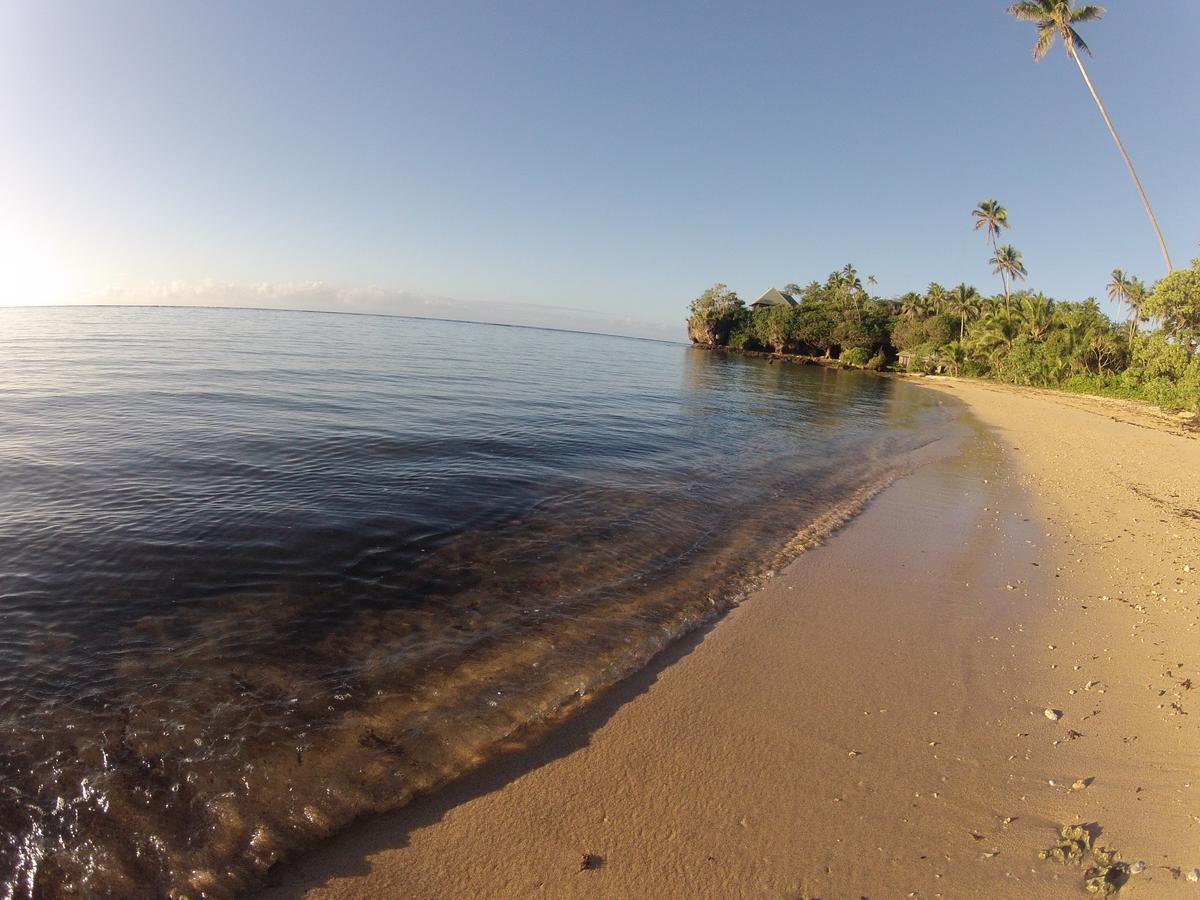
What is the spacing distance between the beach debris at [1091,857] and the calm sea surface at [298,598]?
338 cm

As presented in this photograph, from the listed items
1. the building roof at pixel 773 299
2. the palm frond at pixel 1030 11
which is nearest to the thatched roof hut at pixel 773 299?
the building roof at pixel 773 299

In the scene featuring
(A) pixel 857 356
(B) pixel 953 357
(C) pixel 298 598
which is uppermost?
(A) pixel 857 356

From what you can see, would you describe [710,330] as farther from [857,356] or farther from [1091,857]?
[1091,857]

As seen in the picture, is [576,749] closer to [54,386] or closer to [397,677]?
[397,677]

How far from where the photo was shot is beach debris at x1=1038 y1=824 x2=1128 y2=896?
321cm

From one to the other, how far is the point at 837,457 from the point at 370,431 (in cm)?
1453

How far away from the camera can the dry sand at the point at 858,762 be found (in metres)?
3.30

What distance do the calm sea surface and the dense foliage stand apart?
20.8 metres

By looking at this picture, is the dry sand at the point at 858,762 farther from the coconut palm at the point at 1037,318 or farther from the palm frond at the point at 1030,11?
the coconut palm at the point at 1037,318

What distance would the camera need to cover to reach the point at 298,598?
21.6 feet

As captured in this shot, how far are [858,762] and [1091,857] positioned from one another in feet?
4.46

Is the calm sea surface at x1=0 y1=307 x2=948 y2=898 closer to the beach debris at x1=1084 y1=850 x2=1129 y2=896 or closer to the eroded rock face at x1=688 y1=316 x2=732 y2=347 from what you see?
the beach debris at x1=1084 y1=850 x2=1129 y2=896

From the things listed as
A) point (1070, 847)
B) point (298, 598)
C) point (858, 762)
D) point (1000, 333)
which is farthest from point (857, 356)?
point (298, 598)

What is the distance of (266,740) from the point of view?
170 inches
